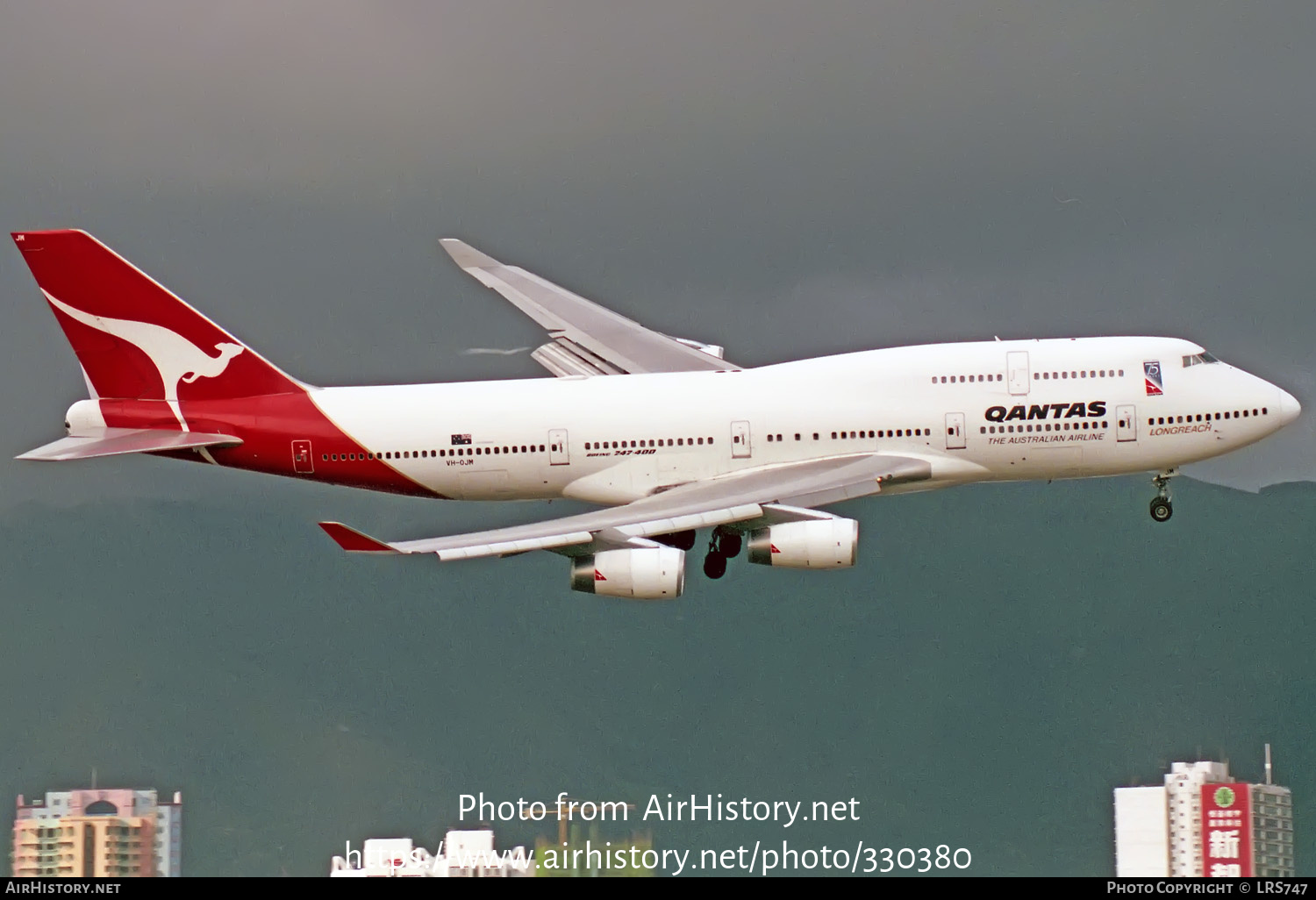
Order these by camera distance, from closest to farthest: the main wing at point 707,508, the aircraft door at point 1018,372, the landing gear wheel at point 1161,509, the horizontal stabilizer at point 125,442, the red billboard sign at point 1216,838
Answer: the main wing at point 707,508, the aircraft door at point 1018,372, the horizontal stabilizer at point 125,442, the landing gear wheel at point 1161,509, the red billboard sign at point 1216,838

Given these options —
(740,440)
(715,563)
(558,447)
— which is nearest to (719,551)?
(715,563)

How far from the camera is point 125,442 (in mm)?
66250

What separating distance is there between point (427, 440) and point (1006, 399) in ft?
65.9

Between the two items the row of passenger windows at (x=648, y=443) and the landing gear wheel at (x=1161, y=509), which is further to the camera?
the landing gear wheel at (x=1161, y=509)

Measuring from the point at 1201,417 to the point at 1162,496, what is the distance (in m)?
4.38

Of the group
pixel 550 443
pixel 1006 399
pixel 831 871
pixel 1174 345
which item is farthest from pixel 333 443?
pixel 831 871

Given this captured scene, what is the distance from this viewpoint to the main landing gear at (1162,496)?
66125 mm

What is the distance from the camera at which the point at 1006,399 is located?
63.3 metres

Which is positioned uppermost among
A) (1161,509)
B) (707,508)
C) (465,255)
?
(465,255)

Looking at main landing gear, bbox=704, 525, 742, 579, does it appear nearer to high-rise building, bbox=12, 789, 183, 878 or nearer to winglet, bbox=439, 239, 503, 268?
winglet, bbox=439, 239, 503, 268

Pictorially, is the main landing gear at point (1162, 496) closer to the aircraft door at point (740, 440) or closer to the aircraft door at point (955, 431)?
the aircraft door at point (955, 431)

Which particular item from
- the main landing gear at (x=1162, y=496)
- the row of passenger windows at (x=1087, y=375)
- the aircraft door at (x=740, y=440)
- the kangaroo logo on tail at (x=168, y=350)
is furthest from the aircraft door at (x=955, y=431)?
the kangaroo logo on tail at (x=168, y=350)

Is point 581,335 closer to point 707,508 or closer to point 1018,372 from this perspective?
point 707,508

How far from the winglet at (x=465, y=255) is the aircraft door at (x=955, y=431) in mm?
24840
